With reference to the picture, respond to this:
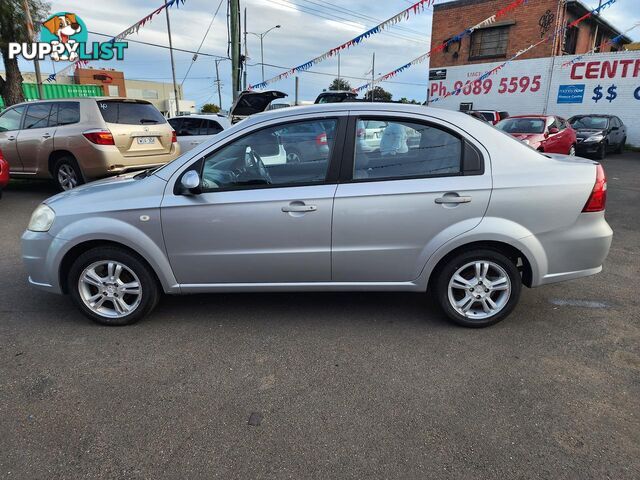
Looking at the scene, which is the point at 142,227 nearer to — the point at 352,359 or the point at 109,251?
the point at 109,251

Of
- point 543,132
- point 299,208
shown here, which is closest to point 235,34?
point 543,132

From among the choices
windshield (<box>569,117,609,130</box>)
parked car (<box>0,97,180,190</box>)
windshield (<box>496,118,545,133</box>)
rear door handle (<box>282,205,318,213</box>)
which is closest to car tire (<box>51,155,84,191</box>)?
parked car (<box>0,97,180,190</box>)

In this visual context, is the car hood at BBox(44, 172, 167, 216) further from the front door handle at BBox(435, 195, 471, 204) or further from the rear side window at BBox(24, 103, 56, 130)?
the rear side window at BBox(24, 103, 56, 130)

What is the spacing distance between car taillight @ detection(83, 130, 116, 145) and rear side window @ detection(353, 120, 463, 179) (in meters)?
5.89

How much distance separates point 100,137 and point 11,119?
2475 millimetres

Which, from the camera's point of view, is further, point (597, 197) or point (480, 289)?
point (480, 289)

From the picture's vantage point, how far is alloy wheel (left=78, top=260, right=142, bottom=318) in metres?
3.53

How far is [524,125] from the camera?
12.9 metres

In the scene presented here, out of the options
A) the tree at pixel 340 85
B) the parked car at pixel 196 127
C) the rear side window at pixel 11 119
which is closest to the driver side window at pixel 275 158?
the parked car at pixel 196 127

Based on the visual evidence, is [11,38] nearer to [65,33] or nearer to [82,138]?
[65,33]

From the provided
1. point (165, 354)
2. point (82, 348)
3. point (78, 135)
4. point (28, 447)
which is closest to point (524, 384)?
point (165, 354)

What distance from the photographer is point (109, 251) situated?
3.48 meters

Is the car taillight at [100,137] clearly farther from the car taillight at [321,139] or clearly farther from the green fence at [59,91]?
the green fence at [59,91]

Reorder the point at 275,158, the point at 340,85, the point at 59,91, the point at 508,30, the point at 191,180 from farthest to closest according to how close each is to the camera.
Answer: the point at 340,85
the point at 59,91
the point at 508,30
the point at 275,158
the point at 191,180
